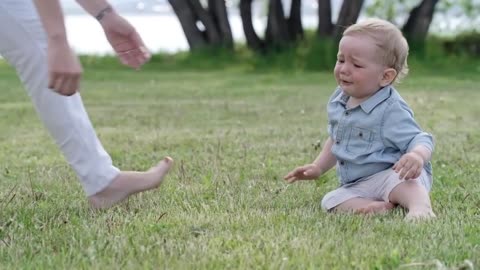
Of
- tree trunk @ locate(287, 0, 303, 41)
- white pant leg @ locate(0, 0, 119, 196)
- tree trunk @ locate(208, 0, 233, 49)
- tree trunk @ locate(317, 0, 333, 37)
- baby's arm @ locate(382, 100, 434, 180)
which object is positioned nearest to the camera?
white pant leg @ locate(0, 0, 119, 196)

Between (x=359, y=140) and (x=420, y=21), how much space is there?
1259 cm

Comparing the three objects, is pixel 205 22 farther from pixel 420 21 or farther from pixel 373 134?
pixel 373 134

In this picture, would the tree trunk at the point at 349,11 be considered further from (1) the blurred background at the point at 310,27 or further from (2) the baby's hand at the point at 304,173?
(2) the baby's hand at the point at 304,173

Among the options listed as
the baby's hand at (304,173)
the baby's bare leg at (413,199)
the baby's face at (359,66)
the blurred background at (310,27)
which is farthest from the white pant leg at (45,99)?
the blurred background at (310,27)

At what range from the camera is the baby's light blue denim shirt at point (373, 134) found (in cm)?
366

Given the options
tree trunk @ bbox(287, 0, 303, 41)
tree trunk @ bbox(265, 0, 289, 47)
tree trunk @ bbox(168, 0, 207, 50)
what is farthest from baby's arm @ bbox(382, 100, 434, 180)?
tree trunk @ bbox(168, 0, 207, 50)

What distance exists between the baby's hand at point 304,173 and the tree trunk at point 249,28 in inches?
478

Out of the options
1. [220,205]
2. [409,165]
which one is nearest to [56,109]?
[220,205]

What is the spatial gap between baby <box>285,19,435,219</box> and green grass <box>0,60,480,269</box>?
5.9 inches

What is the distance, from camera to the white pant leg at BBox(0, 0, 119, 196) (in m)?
3.30

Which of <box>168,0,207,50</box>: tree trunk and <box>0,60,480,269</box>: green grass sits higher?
<box>0,60,480,269</box>: green grass

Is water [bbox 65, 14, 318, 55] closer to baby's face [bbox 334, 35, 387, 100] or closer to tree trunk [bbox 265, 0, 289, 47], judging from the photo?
tree trunk [bbox 265, 0, 289, 47]

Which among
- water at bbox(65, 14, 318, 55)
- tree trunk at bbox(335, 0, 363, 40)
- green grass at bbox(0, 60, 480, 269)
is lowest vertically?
water at bbox(65, 14, 318, 55)

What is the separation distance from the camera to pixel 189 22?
1644 centimetres
